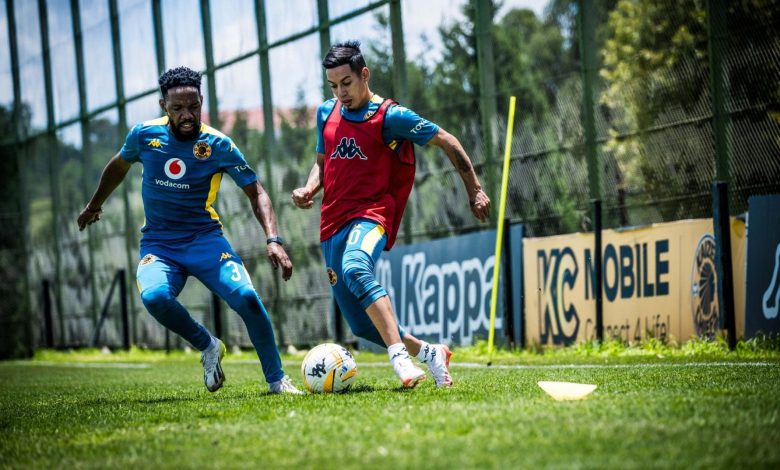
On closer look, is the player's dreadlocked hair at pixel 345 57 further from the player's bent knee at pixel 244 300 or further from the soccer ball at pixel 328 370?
the soccer ball at pixel 328 370

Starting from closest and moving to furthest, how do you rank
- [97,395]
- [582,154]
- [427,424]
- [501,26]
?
[427,424]
[97,395]
[582,154]
[501,26]

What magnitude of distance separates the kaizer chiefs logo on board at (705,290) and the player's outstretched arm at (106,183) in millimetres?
5644

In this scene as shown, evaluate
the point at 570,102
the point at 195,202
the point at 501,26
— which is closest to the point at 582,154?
the point at 570,102

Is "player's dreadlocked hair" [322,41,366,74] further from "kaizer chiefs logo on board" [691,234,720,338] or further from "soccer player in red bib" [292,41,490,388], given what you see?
"kaizer chiefs logo on board" [691,234,720,338]

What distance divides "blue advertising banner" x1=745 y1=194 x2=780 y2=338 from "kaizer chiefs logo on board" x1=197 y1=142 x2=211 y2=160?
5.12m

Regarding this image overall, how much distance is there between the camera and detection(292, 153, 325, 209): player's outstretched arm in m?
7.56

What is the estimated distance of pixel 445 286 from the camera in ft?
48.5

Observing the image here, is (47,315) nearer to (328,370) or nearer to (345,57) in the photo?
(328,370)

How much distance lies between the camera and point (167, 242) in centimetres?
784

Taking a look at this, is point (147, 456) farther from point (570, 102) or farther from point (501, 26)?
point (501, 26)

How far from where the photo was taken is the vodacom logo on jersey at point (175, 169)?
25.5 feet

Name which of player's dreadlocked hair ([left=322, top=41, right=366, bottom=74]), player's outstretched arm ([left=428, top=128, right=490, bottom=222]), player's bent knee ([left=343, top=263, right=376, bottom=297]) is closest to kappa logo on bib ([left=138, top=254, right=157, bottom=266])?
player's bent knee ([left=343, top=263, right=376, bottom=297])

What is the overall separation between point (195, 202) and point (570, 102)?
7133mm

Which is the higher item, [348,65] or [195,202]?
[348,65]
